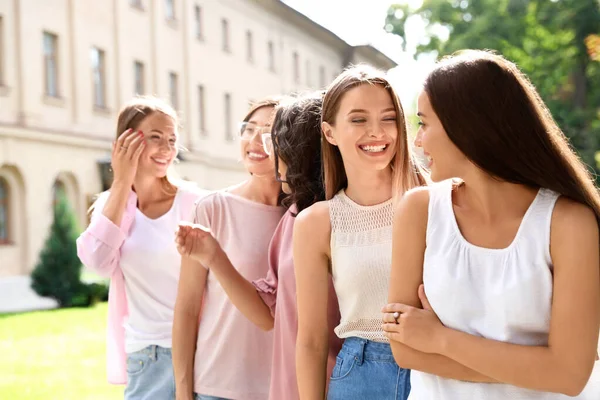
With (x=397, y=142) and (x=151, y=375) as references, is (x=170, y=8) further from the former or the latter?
(x=397, y=142)

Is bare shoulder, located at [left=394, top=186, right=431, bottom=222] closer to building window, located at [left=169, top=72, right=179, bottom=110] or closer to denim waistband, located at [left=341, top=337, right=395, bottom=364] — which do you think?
denim waistband, located at [left=341, top=337, right=395, bottom=364]

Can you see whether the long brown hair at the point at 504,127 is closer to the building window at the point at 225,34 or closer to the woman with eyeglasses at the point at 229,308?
the woman with eyeglasses at the point at 229,308

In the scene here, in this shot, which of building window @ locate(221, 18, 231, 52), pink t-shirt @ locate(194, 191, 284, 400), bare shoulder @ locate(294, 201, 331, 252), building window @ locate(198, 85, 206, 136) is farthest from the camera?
building window @ locate(221, 18, 231, 52)

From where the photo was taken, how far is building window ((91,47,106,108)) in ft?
80.2

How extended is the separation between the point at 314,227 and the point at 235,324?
705 mm

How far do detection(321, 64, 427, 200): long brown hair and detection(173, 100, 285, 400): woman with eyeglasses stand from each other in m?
0.49

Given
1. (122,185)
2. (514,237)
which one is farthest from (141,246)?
(514,237)

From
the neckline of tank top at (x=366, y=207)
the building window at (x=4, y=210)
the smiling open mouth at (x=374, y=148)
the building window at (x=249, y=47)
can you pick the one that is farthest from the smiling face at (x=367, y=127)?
the building window at (x=249, y=47)

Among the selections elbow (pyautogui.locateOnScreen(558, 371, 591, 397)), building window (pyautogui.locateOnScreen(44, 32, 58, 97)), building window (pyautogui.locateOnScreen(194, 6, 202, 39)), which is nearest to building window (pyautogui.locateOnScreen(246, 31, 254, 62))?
building window (pyautogui.locateOnScreen(194, 6, 202, 39))

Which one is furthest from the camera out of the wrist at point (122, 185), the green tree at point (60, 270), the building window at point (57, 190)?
the building window at point (57, 190)

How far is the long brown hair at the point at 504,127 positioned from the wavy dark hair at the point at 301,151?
0.96 meters

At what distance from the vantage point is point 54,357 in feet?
37.9

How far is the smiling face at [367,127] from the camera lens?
2605 mm

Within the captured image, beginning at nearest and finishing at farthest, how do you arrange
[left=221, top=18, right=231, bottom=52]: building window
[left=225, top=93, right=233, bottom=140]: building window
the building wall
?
the building wall < [left=221, top=18, right=231, bottom=52]: building window < [left=225, top=93, right=233, bottom=140]: building window
